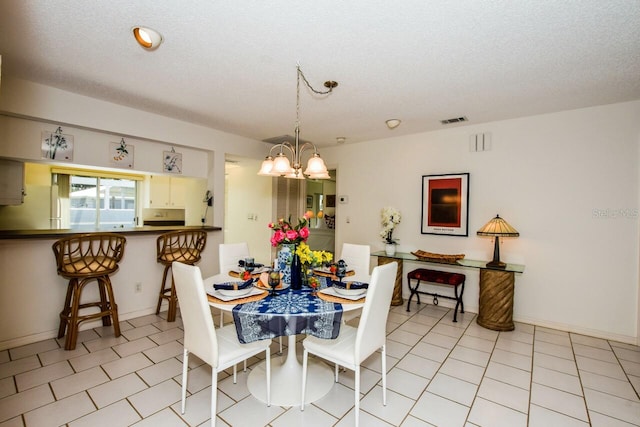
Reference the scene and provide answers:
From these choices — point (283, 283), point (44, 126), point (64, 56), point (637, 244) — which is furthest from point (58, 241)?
point (637, 244)

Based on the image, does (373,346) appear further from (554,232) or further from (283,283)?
(554,232)

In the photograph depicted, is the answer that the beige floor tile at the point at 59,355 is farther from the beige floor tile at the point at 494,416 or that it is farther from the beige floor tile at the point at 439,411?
the beige floor tile at the point at 494,416

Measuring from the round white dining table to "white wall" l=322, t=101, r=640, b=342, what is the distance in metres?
2.46

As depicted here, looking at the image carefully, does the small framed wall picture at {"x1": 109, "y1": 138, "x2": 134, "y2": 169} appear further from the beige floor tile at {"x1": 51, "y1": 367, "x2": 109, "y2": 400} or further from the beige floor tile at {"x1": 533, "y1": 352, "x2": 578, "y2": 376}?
the beige floor tile at {"x1": 533, "y1": 352, "x2": 578, "y2": 376}

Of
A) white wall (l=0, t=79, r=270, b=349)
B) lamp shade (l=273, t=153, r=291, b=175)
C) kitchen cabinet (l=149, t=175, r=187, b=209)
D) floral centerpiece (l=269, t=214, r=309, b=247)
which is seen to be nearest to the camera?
floral centerpiece (l=269, t=214, r=309, b=247)

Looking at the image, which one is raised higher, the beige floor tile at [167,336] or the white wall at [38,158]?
the white wall at [38,158]

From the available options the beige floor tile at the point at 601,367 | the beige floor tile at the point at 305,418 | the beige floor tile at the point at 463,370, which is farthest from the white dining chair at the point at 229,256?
the beige floor tile at the point at 601,367

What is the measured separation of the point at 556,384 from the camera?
228 centimetres

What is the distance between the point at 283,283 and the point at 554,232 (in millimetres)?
3084

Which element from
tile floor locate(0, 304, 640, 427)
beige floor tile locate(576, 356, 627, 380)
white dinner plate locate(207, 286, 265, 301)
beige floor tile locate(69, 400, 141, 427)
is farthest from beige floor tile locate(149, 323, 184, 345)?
beige floor tile locate(576, 356, 627, 380)

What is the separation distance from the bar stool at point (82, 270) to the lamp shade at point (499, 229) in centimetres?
384

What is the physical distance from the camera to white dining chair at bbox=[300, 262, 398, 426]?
179 centimetres

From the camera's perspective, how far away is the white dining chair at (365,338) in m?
1.79

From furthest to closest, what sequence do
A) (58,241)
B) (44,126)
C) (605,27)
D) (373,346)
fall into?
(44,126) → (58,241) → (373,346) → (605,27)
